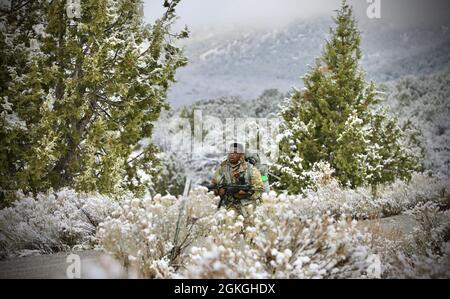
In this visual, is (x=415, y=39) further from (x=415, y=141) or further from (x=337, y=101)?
(x=337, y=101)

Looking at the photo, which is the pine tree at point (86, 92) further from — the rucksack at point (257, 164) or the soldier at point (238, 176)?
the soldier at point (238, 176)

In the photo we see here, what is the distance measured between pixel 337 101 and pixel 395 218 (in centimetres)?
875

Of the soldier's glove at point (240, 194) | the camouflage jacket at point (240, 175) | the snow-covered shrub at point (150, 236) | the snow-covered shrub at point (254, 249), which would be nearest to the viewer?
the snow-covered shrub at point (254, 249)

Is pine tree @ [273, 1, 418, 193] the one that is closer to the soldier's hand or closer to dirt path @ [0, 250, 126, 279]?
the soldier's hand

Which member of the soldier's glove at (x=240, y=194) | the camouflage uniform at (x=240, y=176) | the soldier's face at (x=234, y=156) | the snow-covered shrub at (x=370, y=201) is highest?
the soldier's face at (x=234, y=156)

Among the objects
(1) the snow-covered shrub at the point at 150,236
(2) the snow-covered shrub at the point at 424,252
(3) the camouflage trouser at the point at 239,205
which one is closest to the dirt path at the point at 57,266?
(1) the snow-covered shrub at the point at 150,236

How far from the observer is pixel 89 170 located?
9.88m

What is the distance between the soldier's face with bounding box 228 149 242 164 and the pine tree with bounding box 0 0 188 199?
3852 millimetres

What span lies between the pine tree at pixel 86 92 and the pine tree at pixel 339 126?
6640 millimetres

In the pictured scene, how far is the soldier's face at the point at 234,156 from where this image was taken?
24.2 feet

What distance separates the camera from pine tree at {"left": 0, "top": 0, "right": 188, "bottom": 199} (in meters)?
9.60

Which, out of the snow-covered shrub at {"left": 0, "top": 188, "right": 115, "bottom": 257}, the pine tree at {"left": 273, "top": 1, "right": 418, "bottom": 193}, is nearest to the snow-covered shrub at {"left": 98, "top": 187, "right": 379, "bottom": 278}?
the snow-covered shrub at {"left": 0, "top": 188, "right": 115, "bottom": 257}

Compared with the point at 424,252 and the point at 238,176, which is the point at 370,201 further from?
the point at 424,252
